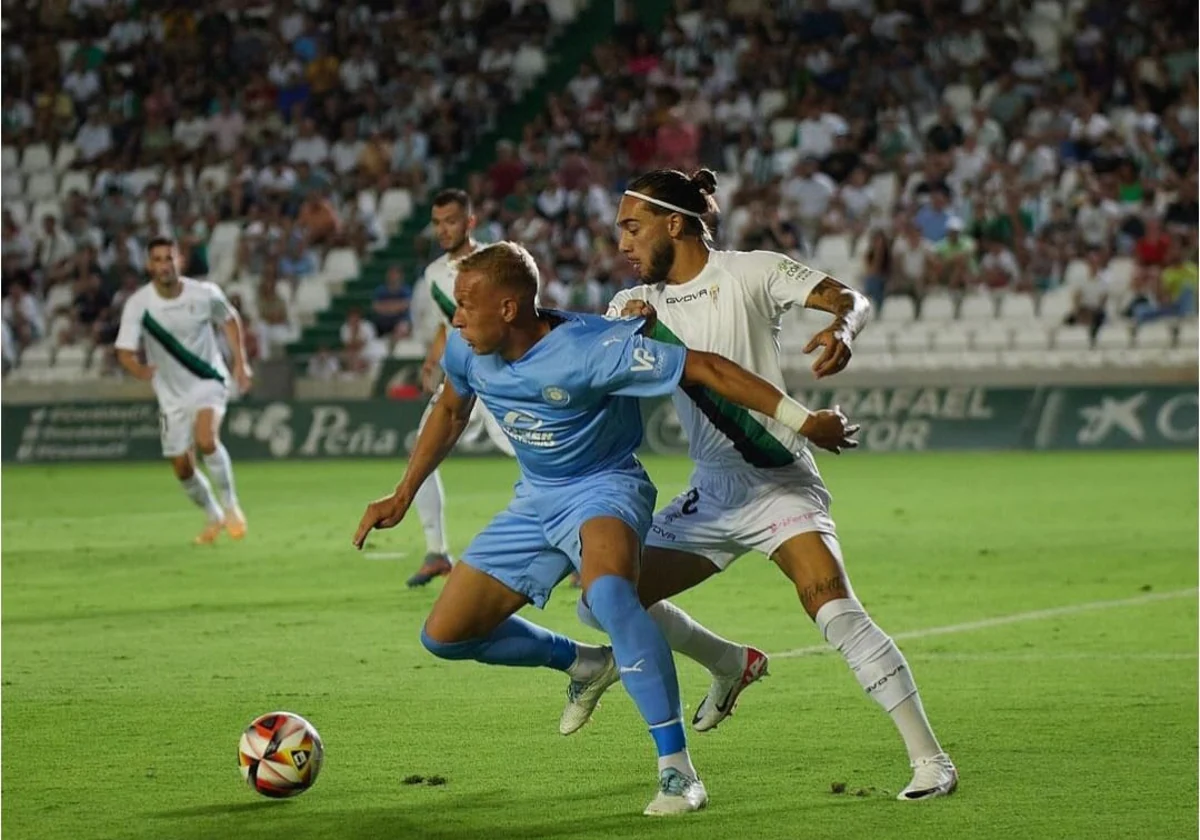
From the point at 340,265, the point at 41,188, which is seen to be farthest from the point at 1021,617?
the point at 41,188

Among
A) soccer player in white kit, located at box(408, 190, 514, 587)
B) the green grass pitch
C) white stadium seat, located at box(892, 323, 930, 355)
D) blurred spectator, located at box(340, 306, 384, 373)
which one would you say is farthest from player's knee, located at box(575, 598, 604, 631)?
blurred spectator, located at box(340, 306, 384, 373)

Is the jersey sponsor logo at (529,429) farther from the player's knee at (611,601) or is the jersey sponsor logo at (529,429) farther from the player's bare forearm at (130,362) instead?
the player's bare forearm at (130,362)

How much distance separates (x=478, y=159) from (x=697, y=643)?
25.4 m

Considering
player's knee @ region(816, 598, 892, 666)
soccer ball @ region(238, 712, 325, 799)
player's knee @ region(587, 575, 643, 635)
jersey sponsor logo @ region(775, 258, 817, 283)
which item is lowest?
soccer ball @ region(238, 712, 325, 799)

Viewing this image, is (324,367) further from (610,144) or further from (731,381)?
(731,381)

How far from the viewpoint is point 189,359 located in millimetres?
16703

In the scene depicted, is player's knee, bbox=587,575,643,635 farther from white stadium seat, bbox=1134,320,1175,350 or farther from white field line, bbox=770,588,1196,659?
white stadium seat, bbox=1134,320,1175,350

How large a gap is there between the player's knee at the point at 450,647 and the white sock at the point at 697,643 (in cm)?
74

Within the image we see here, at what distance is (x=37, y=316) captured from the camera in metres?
29.7

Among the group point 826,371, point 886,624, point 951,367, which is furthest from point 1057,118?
point 826,371

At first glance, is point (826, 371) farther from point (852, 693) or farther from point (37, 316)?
point (37, 316)

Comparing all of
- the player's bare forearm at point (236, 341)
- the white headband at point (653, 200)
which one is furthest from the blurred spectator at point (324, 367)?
the white headband at point (653, 200)

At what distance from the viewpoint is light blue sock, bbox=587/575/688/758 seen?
6512 mm

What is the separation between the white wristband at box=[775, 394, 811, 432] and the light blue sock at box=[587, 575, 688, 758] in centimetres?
73
